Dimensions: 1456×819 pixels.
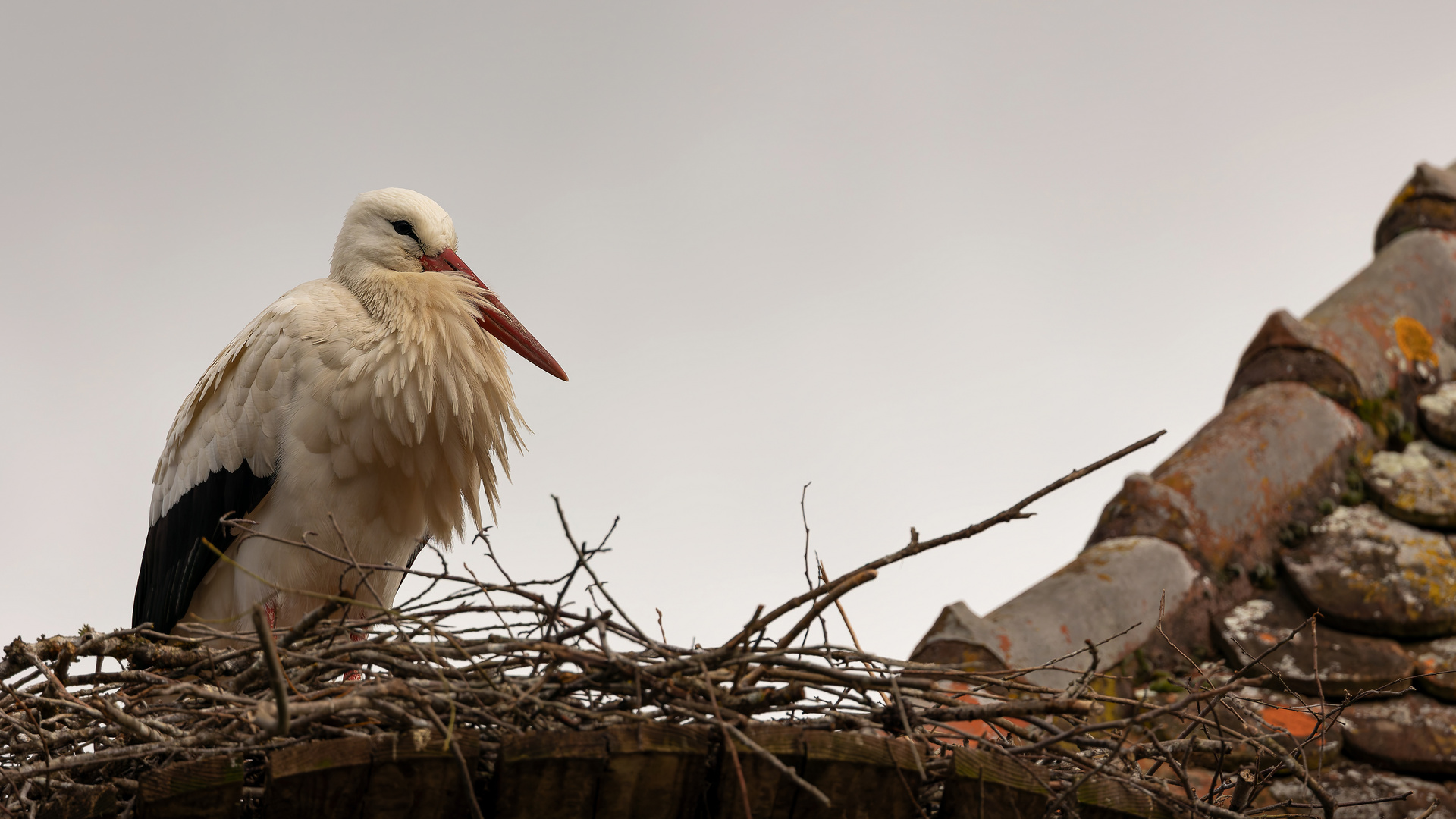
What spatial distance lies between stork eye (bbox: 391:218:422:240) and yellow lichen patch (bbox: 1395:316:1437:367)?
10.7 ft

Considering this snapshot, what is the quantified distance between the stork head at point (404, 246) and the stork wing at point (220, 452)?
0.22 meters

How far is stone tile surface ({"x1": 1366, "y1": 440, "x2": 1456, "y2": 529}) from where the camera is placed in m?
3.37

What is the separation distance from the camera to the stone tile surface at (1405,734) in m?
2.64

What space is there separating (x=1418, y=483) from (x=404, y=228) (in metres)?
3.04

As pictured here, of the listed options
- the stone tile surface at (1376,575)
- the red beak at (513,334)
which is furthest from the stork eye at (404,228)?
the stone tile surface at (1376,575)

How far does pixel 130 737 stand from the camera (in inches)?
65.0

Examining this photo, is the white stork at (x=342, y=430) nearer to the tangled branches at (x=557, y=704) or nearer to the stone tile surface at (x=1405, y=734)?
the tangled branches at (x=557, y=704)

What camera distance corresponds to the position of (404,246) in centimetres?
321

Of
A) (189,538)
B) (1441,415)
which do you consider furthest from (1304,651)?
(189,538)

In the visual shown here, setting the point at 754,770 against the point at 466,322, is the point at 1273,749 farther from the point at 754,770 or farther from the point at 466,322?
the point at 466,322

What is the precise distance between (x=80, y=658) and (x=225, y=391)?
120 cm

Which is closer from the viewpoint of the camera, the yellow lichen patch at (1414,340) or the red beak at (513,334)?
the red beak at (513,334)

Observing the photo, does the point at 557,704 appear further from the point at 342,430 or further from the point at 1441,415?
the point at 1441,415

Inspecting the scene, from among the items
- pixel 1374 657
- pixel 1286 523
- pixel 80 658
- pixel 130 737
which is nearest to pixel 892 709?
pixel 130 737
